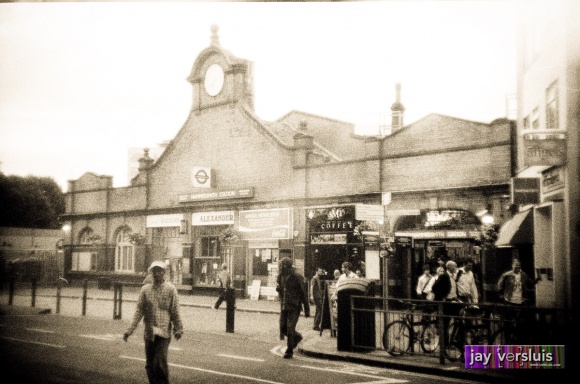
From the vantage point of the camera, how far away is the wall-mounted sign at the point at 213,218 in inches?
892

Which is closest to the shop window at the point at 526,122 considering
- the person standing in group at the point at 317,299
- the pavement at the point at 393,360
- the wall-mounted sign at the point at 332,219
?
the wall-mounted sign at the point at 332,219

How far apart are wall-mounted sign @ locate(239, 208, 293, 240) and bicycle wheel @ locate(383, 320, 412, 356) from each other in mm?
10069

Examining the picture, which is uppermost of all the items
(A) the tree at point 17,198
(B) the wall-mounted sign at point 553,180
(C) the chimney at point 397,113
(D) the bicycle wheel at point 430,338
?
(C) the chimney at point 397,113

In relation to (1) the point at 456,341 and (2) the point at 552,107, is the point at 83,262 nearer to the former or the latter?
(1) the point at 456,341

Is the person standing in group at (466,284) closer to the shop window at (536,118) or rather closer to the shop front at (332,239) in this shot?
the shop window at (536,118)

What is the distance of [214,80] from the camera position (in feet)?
79.2

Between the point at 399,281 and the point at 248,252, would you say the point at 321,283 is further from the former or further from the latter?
the point at 248,252

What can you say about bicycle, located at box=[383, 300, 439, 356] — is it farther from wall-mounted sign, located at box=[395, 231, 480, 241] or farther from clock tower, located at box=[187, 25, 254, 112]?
clock tower, located at box=[187, 25, 254, 112]

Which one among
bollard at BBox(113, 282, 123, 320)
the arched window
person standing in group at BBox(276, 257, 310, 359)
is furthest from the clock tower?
person standing in group at BBox(276, 257, 310, 359)

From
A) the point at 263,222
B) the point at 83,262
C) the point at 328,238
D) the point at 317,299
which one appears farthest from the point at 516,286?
the point at 83,262

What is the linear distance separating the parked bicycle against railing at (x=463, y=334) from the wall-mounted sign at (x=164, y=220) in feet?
51.1

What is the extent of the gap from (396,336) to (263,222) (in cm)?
1220

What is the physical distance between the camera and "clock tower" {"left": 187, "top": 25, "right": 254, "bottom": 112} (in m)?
23.5

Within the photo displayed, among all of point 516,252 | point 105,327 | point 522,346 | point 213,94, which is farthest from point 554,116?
point 213,94
